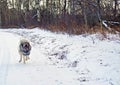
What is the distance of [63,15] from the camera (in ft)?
126

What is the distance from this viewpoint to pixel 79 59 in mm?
12367

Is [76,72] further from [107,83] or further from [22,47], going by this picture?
[22,47]

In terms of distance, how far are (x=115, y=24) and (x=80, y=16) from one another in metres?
12.2

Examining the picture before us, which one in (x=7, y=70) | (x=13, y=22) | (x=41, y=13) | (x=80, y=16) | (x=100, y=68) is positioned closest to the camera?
(x=100, y=68)

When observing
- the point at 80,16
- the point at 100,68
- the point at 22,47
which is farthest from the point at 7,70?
the point at 80,16

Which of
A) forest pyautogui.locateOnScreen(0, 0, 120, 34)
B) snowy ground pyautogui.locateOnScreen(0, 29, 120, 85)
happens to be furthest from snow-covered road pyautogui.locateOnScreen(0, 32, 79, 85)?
forest pyautogui.locateOnScreen(0, 0, 120, 34)

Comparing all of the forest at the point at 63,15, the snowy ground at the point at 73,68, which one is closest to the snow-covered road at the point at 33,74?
the snowy ground at the point at 73,68

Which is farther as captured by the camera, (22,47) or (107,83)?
(22,47)

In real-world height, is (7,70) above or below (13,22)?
above

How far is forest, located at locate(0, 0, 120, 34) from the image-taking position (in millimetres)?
22852

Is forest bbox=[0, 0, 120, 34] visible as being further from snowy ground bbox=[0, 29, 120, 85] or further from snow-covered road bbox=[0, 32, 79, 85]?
snow-covered road bbox=[0, 32, 79, 85]

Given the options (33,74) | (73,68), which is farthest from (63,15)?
(33,74)

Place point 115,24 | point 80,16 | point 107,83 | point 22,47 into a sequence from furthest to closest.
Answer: point 80,16 → point 115,24 → point 22,47 → point 107,83

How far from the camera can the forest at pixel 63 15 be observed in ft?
75.0
